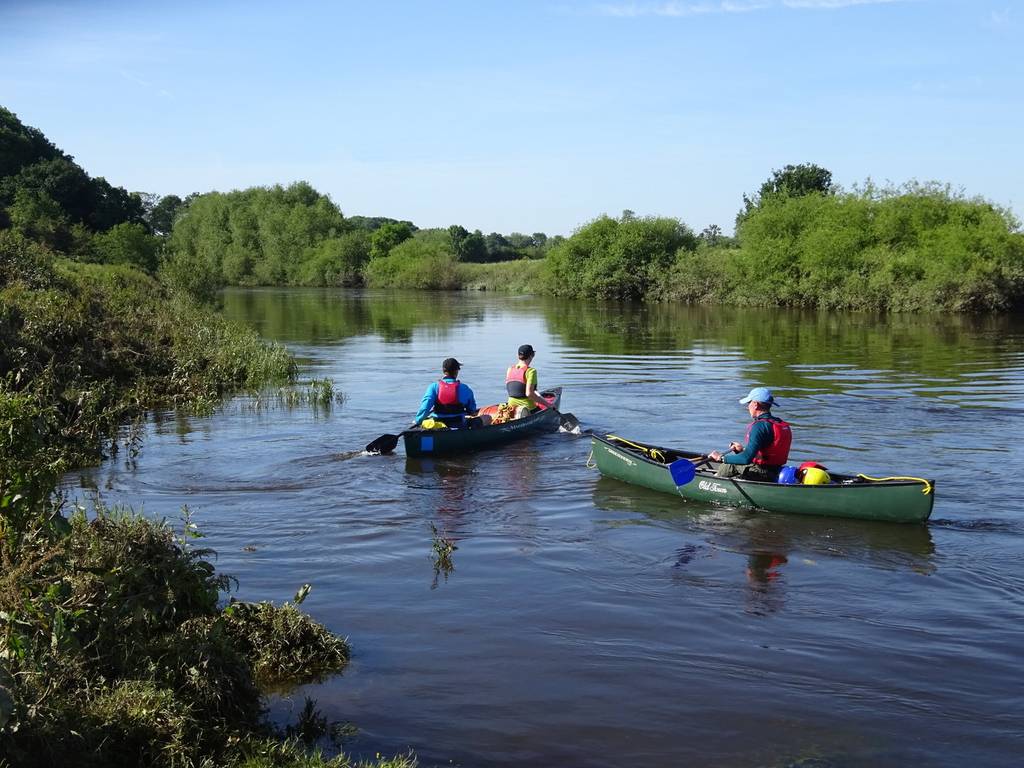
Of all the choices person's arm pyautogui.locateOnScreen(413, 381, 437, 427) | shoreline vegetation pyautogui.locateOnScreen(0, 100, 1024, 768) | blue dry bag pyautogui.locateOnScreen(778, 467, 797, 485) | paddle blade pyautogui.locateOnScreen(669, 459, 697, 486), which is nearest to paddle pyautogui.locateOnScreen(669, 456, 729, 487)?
paddle blade pyautogui.locateOnScreen(669, 459, 697, 486)

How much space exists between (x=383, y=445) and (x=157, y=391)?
6338 mm

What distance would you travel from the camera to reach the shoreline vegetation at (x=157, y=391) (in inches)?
189

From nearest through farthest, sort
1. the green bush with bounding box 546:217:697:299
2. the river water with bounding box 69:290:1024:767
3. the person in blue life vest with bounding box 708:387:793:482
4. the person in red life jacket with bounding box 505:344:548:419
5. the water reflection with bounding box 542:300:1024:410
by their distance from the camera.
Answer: the river water with bounding box 69:290:1024:767 → the person in blue life vest with bounding box 708:387:793:482 → the person in red life jacket with bounding box 505:344:548:419 → the water reflection with bounding box 542:300:1024:410 → the green bush with bounding box 546:217:697:299

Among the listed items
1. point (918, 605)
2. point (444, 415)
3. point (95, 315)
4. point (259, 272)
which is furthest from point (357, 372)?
point (259, 272)

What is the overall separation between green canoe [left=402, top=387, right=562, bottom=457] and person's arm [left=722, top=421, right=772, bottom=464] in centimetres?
A: 456

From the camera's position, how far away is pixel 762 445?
11.5m

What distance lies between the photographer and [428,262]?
262 feet

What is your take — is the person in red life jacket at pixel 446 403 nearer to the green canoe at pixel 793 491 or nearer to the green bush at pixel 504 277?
the green canoe at pixel 793 491

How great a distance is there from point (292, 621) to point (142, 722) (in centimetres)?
183

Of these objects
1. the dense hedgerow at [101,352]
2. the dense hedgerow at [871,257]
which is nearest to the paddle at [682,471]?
the dense hedgerow at [101,352]

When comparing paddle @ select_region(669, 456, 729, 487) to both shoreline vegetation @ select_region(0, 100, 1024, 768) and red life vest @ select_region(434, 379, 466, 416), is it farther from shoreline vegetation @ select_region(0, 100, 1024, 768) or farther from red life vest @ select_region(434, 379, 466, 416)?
shoreline vegetation @ select_region(0, 100, 1024, 768)

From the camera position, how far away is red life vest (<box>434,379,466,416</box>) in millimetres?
14750

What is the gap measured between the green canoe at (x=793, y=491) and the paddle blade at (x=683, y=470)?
8 centimetres

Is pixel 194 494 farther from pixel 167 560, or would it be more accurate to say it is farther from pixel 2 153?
pixel 2 153
